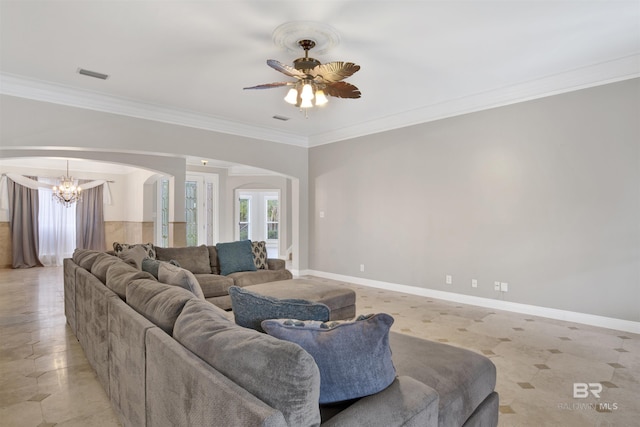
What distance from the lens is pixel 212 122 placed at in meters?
5.96

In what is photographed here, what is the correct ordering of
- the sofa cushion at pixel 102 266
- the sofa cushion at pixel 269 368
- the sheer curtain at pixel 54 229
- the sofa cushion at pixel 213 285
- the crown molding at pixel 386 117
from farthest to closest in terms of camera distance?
the sheer curtain at pixel 54 229, the sofa cushion at pixel 213 285, the crown molding at pixel 386 117, the sofa cushion at pixel 102 266, the sofa cushion at pixel 269 368

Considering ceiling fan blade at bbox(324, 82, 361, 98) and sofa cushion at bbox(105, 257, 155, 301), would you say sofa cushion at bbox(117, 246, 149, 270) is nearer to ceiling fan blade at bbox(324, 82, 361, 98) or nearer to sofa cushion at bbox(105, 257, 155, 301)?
sofa cushion at bbox(105, 257, 155, 301)

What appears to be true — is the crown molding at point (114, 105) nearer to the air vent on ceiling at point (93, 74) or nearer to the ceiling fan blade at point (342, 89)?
the air vent on ceiling at point (93, 74)

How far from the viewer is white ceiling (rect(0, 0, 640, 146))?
2959 millimetres

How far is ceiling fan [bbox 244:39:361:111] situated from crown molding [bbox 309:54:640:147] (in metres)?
2.17

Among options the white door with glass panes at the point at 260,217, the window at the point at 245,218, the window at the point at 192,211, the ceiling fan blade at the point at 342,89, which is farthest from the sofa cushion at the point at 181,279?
the window at the point at 245,218

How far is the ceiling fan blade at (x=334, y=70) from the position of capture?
3094mm

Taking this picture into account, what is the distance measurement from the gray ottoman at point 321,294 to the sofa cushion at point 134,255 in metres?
1.21

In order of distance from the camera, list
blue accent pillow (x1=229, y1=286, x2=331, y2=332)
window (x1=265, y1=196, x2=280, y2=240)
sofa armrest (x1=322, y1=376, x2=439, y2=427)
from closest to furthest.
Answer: sofa armrest (x1=322, y1=376, x2=439, y2=427) → blue accent pillow (x1=229, y1=286, x2=331, y2=332) → window (x1=265, y1=196, x2=280, y2=240)

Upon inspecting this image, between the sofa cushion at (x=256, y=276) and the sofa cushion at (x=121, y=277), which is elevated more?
the sofa cushion at (x=121, y=277)

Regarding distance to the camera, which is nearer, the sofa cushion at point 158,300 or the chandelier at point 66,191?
the sofa cushion at point 158,300

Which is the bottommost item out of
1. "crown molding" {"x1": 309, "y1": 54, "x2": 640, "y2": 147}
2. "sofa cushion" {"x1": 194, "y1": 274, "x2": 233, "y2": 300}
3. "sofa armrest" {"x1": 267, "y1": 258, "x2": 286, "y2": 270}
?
"sofa cushion" {"x1": 194, "y1": 274, "x2": 233, "y2": 300}

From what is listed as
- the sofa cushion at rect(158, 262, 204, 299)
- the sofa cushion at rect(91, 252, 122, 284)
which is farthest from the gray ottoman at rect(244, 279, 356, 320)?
the sofa cushion at rect(91, 252, 122, 284)

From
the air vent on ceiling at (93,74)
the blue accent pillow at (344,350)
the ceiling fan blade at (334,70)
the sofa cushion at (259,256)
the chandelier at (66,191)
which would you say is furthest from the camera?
the chandelier at (66,191)
